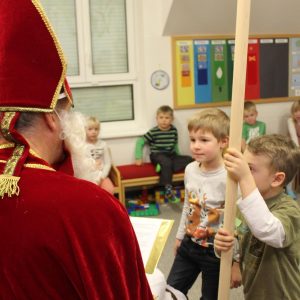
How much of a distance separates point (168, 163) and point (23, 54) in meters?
3.20

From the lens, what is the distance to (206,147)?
A: 5.62 ft

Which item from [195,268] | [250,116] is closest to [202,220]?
[195,268]

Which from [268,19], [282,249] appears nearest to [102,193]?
[282,249]

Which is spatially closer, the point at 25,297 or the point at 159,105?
the point at 25,297

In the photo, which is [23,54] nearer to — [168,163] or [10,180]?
Answer: [10,180]

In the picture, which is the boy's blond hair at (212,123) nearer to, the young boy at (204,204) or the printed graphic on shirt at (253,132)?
the young boy at (204,204)

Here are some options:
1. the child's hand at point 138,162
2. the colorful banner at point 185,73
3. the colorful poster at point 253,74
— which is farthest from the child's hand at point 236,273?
the colorful poster at point 253,74

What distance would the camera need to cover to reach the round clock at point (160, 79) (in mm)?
4234

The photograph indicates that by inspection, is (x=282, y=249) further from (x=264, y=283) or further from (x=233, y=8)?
(x=233, y=8)

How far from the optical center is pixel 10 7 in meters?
0.87

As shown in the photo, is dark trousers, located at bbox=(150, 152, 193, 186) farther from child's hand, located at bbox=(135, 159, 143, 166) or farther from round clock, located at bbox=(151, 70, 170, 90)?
round clock, located at bbox=(151, 70, 170, 90)

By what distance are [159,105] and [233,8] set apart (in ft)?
4.09

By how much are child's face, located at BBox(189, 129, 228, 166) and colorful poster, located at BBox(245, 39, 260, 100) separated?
3014 millimetres

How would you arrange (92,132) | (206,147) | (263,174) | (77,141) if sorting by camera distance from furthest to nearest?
(92,132) → (206,147) → (263,174) → (77,141)
